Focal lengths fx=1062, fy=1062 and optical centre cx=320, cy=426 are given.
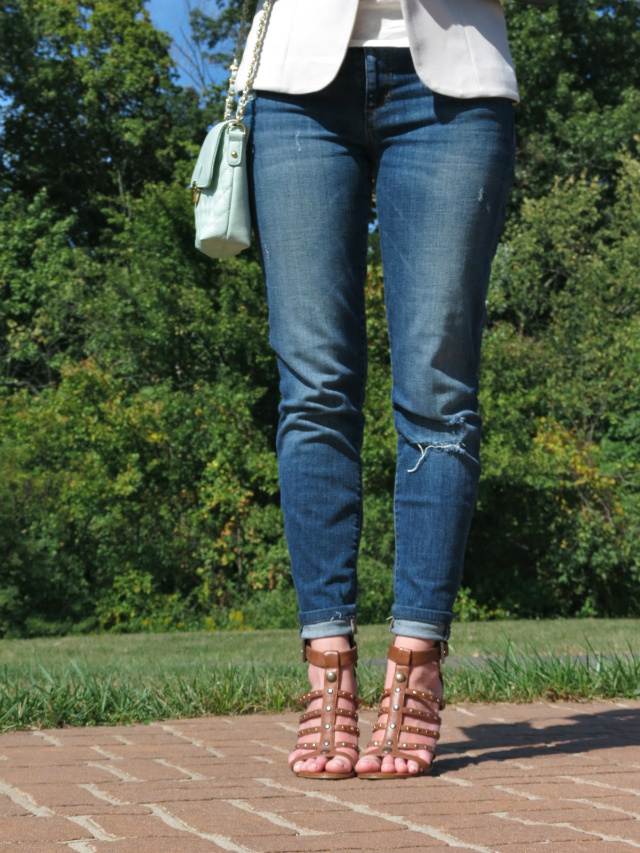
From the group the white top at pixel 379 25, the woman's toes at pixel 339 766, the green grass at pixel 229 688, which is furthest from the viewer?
the green grass at pixel 229 688

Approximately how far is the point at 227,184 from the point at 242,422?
1084cm

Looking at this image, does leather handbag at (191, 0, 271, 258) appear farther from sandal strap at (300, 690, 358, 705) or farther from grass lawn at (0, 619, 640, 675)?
grass lawn at (0, 619, 640, 675)

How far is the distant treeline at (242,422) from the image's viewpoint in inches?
476

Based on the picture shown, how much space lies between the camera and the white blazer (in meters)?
2.22

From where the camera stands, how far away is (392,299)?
2314 millimetres

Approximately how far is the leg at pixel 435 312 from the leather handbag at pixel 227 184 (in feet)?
1.02

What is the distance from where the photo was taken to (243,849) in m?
1.47

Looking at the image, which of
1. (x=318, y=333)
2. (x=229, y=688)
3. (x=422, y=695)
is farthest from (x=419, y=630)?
(x=229, y=688)

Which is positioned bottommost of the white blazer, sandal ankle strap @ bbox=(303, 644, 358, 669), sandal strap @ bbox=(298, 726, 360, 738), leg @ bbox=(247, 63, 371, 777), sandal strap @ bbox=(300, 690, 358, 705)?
sandal strap @ bbox=(298, 726, 360, 738)

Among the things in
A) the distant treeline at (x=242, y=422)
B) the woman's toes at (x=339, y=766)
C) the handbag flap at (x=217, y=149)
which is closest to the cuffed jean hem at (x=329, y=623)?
the woman's toes at (x=339, y=766)

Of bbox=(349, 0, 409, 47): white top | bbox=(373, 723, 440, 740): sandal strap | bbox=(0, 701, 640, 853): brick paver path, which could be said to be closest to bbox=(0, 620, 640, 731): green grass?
bbox=(0, 701, 640, 853): brick paver path

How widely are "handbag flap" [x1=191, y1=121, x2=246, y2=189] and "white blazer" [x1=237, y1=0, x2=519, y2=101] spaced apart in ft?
0.36

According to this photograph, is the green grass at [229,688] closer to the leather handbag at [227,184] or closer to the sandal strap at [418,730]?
the sandal strap at [418,730]

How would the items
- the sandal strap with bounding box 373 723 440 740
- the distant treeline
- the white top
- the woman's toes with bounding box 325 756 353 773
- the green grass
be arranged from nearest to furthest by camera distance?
1. the woman's toes with bounding box 325 756 353 773
2. the sandal strap with bounding box 373 723 440 740
3. the white top
4. the green grass
5. the distant treeline
